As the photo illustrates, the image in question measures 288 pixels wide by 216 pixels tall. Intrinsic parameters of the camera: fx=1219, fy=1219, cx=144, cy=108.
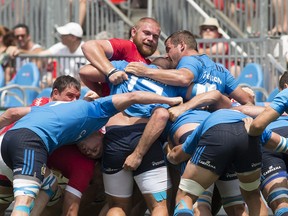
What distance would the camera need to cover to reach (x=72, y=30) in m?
17.4

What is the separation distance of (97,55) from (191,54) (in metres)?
0.94

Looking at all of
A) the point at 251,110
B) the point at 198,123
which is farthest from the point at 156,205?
the point at 251,110

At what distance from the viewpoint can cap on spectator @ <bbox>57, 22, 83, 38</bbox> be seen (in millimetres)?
17373

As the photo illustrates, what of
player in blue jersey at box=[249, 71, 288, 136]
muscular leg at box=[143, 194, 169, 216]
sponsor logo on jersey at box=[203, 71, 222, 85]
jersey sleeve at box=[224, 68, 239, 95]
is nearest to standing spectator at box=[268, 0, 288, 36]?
jersey sleeve at box=[224, 68, 239, 95]

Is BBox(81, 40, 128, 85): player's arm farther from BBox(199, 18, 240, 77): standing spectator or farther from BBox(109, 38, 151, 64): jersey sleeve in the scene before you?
BBox(199, 18, 240, 77): standing spectator

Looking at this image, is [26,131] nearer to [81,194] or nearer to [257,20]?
[81,194]

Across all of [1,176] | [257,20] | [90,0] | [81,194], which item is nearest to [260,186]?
[81,194]

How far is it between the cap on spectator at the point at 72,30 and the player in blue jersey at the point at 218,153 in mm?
6352

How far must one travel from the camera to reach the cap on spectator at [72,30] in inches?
684

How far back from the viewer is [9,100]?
1733cm

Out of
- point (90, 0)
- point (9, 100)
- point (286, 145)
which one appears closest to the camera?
point (286, 145)

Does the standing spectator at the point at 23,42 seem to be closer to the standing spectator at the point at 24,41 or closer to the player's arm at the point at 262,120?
the standing spectator at the point at 24,41

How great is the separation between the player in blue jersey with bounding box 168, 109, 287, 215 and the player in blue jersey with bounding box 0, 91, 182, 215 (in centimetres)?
66

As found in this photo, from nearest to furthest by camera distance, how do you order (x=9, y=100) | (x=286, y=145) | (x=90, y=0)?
(x=286, y=145) → (x=9, y=100) → (x=90, y=0)
